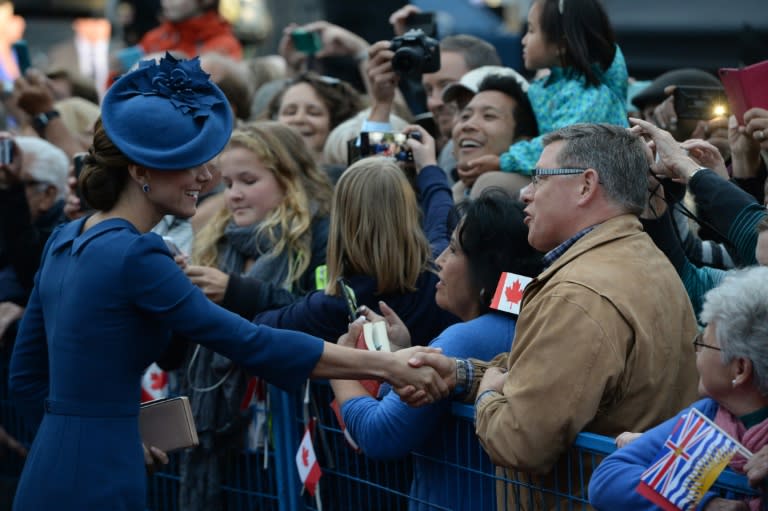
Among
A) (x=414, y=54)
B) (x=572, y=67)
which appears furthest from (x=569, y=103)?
(x=414, y=54)

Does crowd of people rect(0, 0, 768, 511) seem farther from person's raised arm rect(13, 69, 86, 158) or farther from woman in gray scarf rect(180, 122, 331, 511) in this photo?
person's raised arm rect(13, 69, 86, 158)

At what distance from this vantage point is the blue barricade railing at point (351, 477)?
10.3 feet

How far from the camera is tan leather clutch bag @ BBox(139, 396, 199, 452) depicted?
11.9 feet

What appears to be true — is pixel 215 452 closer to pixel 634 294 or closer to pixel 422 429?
pixel 422 429

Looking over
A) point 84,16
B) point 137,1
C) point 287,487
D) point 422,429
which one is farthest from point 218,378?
point 84,16

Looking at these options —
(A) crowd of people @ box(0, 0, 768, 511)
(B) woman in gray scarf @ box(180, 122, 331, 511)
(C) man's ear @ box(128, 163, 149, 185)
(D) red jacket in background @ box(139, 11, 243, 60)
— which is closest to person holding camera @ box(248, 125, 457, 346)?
(A) crowd of people @ box(0, 0, 768, 511)

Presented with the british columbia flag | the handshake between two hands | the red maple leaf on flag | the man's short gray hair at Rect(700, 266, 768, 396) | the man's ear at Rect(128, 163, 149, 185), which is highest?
the man's ear at Rect(128, 163, 149, 185)

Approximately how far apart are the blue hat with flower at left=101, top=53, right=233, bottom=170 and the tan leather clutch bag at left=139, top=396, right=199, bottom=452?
812 mm

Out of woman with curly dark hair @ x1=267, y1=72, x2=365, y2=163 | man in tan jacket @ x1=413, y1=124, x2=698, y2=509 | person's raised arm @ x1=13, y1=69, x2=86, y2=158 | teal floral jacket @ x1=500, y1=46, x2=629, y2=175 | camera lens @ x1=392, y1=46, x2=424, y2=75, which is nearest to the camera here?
man in tan jacket @ x1=413, y1=124, x2=698, y2=509

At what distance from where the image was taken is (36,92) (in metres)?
6.71

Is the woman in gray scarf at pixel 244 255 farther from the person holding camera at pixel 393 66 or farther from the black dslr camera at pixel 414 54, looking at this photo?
the black dslr camera at pixel 414 54

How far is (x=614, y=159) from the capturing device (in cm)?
326

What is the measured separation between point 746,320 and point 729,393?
0.18 m

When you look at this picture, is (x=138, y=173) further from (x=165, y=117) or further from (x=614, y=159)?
(x=614, y=159)
